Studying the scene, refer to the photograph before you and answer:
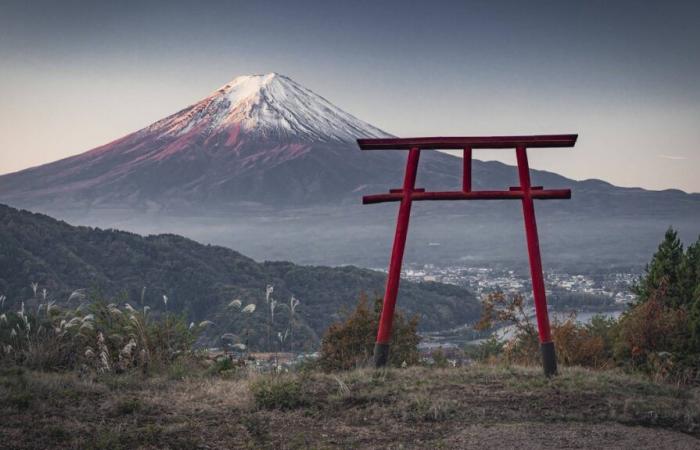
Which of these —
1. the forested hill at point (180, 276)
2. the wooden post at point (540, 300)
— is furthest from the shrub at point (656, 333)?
the forested hill at point (180, 276)

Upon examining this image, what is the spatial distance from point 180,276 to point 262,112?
87.5 metres

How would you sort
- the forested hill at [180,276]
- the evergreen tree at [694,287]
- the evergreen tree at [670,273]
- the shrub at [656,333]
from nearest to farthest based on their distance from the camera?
the shrub at [656,333]
the evergreen tree at [694,287]
the evergreen tree at [670,273]
the forested hill at [180,276]

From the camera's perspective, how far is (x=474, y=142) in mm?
10766

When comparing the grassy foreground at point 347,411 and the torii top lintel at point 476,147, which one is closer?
the grassy foreground at point 347,411

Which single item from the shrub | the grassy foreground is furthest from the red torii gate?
the shrub

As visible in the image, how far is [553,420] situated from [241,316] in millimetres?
29032

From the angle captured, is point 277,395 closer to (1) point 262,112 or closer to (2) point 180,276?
(2) point 180,276

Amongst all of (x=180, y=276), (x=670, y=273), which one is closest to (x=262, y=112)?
(x=180, y=276)

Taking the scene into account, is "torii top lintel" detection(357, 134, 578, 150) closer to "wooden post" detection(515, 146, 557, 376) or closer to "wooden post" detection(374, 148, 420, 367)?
"wooden post" detection(374, 148, 420, 367)

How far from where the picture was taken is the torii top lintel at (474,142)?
10.6m

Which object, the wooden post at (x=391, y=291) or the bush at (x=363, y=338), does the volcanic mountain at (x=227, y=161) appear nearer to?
the bush at (x=363, y=338)

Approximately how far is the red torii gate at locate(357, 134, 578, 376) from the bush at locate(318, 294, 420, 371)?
10.2ft

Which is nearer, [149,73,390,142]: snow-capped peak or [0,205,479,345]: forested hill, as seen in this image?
[0,205,479,345]: forested hill

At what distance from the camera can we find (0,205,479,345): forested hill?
4662cm
